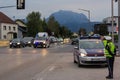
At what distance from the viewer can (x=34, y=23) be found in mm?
124062

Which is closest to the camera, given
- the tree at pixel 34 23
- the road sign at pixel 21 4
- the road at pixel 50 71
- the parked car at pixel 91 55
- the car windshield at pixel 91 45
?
the road at pixel 50 71

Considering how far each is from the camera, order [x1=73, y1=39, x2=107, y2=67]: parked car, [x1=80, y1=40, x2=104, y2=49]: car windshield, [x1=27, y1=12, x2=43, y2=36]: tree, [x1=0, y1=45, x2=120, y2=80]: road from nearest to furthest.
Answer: [x1=0, y1=45, x2=120, y2=80]: road < [x1=73, y1=39, x2=107, y2=67]: parked car < [x1=80, y1=40, x2=104, y2=49]: car windshield < [x1=27, y1=12, x2=43, y2=36]: tree

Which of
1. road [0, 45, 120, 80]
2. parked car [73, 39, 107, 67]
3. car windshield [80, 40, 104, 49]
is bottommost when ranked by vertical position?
road [0, 45, 120, 80]

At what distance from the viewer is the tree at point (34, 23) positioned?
402ft

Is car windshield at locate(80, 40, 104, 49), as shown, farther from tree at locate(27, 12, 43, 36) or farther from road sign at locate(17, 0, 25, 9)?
tree at locate(27, 12, 43, 36)

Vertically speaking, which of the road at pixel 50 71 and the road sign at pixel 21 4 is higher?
the road sign at pixel 21 4

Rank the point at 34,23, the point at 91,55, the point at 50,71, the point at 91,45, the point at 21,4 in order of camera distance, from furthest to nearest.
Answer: the point at 34,23 < the point at 21,4 < the point at 91,45 < the point at 91,55 < the point at 50,71

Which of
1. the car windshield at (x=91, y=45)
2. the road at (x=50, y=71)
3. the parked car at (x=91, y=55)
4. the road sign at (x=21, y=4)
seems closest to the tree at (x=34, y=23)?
the road sign at (x=21, y=4)

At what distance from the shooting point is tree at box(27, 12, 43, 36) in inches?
4823

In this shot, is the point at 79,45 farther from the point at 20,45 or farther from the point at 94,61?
the point at 20,45

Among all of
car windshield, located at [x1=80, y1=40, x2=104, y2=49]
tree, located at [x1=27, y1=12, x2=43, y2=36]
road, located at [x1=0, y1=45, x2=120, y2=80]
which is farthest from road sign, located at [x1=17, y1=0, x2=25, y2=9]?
tree, located at [x1=27, y1=12, x2=43, y2=36]

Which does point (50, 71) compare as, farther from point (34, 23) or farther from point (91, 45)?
point (34, 23)

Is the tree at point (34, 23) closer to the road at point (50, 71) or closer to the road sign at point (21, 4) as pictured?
the road sign at point (21, 4)

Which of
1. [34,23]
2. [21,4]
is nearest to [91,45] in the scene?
[21,4]
